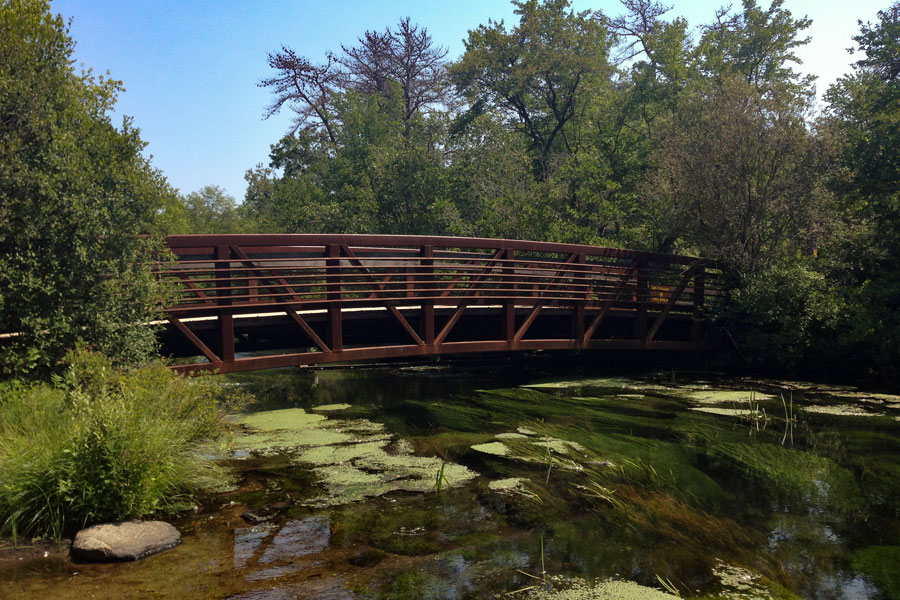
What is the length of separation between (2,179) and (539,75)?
18212 mm

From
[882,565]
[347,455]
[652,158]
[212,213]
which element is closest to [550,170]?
[652,158]

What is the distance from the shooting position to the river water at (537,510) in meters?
4.07

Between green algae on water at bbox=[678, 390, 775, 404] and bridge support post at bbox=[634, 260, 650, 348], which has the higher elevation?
bridge support post at bbox=[634, 260, 650, 348]

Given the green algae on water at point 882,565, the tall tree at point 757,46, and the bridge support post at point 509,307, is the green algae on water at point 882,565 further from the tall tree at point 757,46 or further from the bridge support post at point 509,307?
the tall tree at point 757,46

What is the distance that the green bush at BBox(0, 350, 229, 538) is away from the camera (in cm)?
472

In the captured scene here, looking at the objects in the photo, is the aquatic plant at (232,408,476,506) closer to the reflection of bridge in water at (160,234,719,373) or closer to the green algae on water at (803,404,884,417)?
the reflection of bridge in water at (160,234,719,373)

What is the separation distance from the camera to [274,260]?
31.4 ft

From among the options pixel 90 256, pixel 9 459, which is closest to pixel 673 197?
pixel 90 256

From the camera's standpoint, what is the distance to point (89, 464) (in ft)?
15.7

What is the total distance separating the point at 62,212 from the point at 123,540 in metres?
3.98

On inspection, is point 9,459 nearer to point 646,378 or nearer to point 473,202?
point 646,378

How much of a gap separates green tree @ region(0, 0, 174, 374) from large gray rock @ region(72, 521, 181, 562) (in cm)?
276

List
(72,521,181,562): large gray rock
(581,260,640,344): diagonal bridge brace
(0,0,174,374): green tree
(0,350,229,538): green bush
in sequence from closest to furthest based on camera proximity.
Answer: (72,521,181,562): large gray rock, (0,350,229,538): green bush, (0,0,174,374): green tree, (581,260,640,344): diagonal bridge brace

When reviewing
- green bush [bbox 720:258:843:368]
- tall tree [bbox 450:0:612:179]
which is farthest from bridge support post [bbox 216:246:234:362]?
tall tree [bbox 450:0:612:179]
